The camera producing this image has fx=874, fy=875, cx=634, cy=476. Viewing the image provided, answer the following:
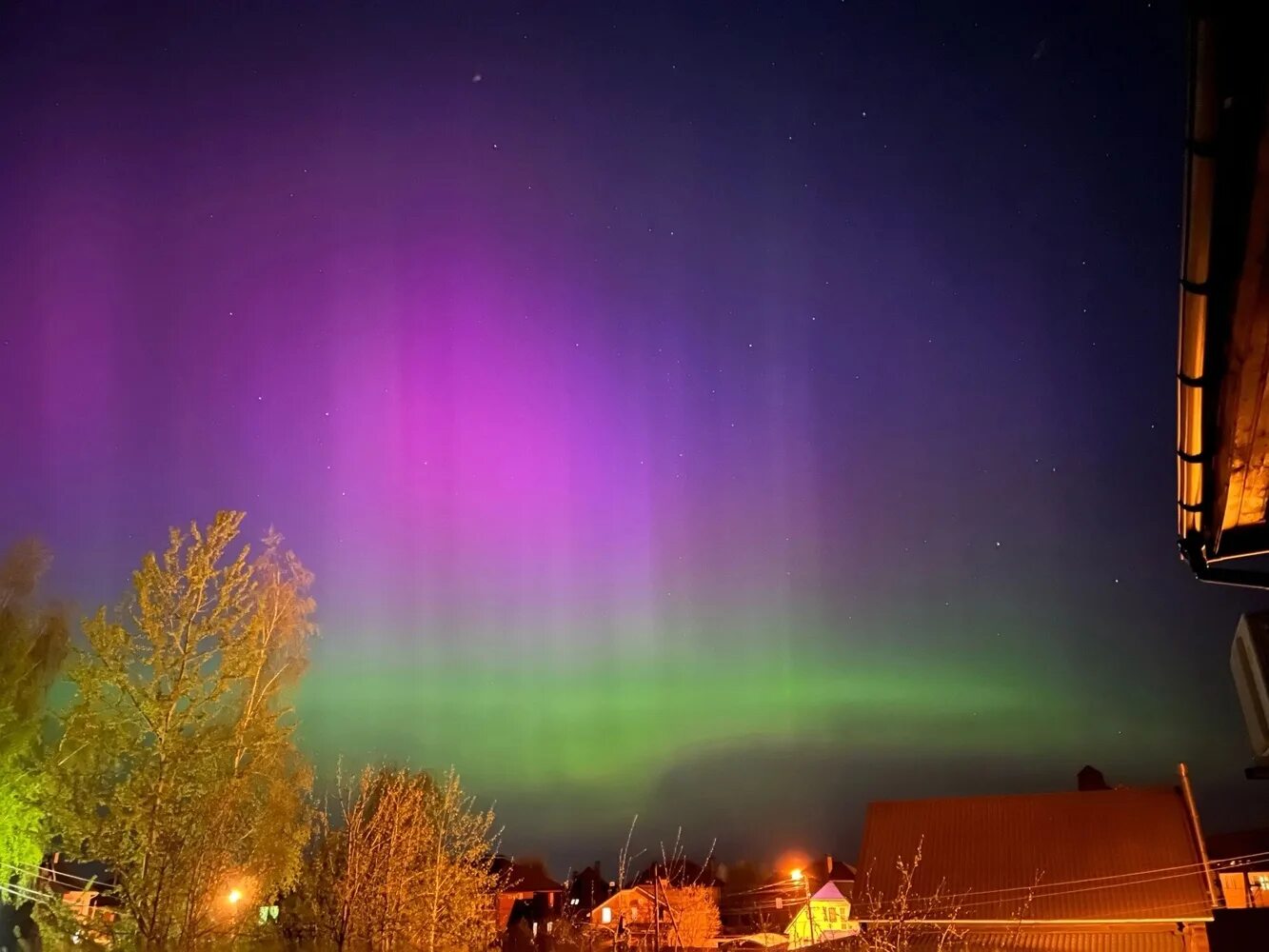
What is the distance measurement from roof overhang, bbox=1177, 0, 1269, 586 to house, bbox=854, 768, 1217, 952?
80.4ft

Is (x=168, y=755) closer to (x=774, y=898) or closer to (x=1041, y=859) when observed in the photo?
(x=1041, y=859)

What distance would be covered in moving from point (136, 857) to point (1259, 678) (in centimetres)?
1617

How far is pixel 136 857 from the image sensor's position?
14.5m

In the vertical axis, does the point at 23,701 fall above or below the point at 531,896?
above

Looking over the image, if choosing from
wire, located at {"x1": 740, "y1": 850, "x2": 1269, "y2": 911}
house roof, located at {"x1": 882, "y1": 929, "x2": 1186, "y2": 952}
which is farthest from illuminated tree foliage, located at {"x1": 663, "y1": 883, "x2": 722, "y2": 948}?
house roof, located at {"x1": 882, "y1": 929, "x2": 1186, "y2": 952}

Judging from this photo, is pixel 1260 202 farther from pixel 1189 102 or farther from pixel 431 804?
pixel 431 804

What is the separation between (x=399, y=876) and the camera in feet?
72.5

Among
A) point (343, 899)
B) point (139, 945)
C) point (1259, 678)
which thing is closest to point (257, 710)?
point (139, 945)

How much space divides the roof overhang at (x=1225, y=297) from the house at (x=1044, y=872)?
24511 mm

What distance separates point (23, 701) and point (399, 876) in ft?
41.1

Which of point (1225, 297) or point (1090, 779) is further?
point (1090, 779)

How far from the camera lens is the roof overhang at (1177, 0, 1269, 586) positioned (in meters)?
2.58

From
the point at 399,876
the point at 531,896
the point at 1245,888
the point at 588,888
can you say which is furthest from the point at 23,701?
the point at 588,888

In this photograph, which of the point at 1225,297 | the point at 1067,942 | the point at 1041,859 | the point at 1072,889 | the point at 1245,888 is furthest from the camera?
the point at 1245,888
